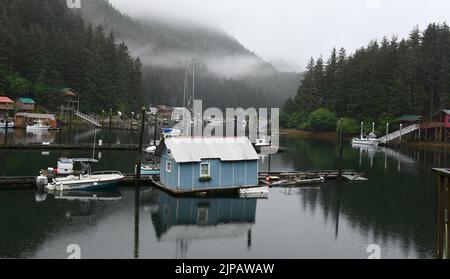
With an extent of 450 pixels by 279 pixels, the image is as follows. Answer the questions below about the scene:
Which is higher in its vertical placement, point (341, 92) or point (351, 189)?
point (341, 92)

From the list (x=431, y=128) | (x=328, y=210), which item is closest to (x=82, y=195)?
(x=328, y=210)

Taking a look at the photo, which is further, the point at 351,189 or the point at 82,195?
the point at 351,189

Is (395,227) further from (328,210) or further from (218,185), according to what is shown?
(218,185)

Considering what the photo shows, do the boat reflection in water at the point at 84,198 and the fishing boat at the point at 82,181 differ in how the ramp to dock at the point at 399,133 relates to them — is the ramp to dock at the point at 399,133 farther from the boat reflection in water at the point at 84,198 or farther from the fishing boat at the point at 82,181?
the boat reflection in water at the point at 84,198

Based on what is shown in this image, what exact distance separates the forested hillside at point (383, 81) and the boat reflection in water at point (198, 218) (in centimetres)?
7994

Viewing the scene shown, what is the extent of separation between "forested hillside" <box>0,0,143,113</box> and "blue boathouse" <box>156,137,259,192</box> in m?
79.7

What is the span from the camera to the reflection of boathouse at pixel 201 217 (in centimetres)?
2661

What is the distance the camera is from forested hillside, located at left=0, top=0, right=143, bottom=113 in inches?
4218

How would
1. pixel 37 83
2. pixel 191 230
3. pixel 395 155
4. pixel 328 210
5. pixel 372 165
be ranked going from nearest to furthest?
pixel 191 230 → pixel 328 210 → pixel 372 165 → pixel 395 155 → pixel 37 83

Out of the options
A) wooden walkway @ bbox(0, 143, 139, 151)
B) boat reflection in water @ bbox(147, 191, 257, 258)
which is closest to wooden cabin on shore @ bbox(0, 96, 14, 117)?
wooden walkway @ bbox(0, 143, 139, 151)

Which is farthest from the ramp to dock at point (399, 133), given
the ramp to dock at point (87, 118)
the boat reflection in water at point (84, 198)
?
the boat reflection in water at point (84, 198)

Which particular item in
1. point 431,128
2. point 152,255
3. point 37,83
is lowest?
point 152,255

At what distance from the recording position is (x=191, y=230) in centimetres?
2725

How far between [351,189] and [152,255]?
81.8 feet
